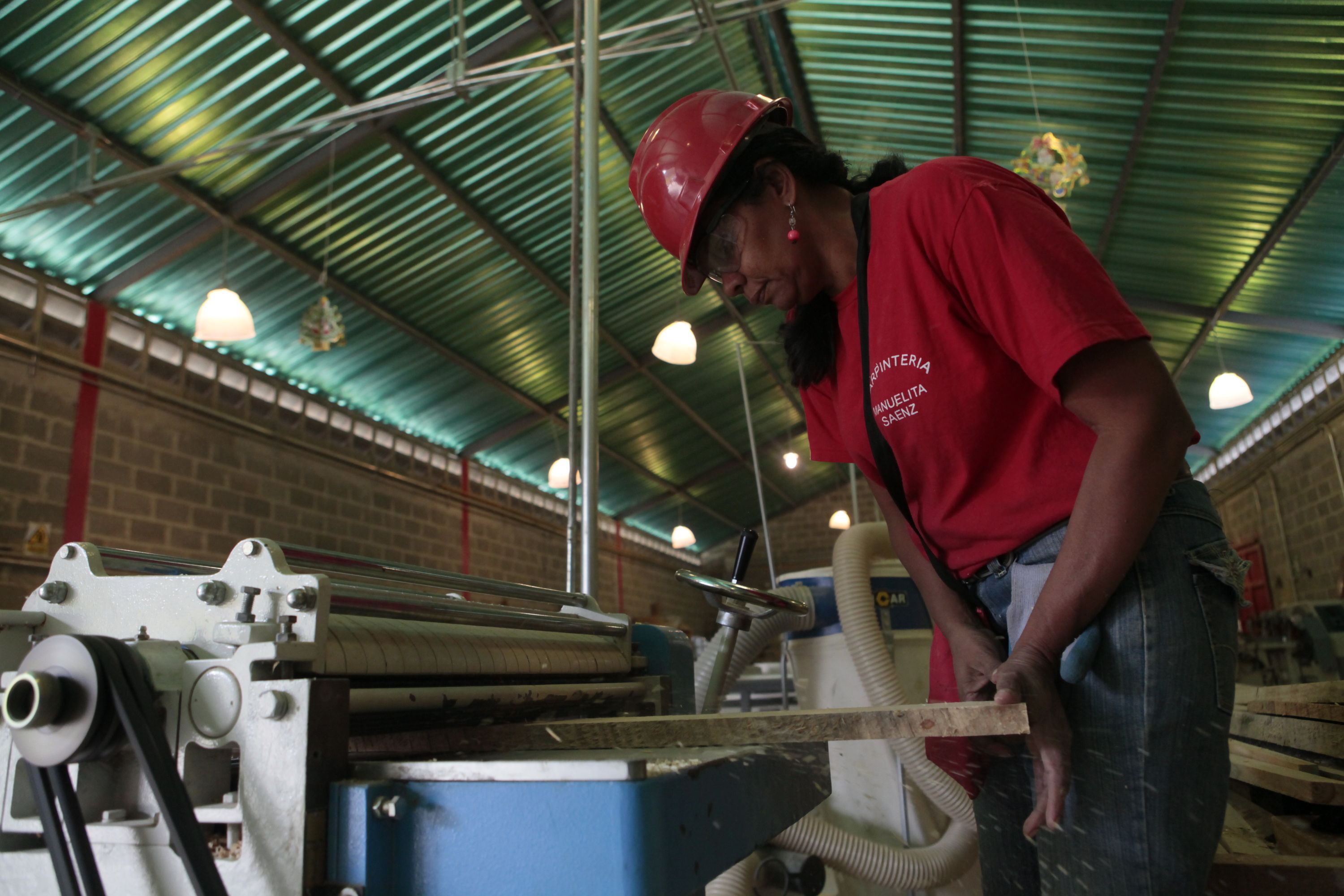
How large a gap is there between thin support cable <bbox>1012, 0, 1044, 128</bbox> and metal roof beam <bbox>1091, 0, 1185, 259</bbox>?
0.41 m

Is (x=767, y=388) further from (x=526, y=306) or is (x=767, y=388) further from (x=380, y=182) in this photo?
(x=380, y=182)

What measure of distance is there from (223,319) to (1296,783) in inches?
217

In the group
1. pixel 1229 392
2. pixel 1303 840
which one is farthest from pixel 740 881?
pixel 1229 392

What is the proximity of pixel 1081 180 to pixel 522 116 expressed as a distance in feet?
13.6

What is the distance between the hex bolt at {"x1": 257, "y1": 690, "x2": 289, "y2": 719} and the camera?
792 millimetres

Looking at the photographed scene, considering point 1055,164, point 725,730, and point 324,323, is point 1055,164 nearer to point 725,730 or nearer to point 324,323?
point 725,730

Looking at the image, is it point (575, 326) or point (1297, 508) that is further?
point (1297, 508)

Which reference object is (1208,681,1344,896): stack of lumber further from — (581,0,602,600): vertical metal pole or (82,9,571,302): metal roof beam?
(82,9,571,302): metal roof beam

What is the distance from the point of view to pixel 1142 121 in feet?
21.5

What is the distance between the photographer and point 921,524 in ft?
4.10

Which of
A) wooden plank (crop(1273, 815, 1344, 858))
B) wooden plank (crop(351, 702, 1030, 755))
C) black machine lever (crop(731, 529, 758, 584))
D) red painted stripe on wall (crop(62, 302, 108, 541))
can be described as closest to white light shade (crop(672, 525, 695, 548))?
red painted stripe on wall (crop(62, 302, 108, 541))

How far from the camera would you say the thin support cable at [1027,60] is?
6.12 meters

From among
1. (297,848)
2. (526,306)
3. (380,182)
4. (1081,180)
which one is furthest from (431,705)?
(526,306)

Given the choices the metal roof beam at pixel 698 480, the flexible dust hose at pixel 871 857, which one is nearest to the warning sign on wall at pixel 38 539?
the flexible dust hose at pixel 871 857
